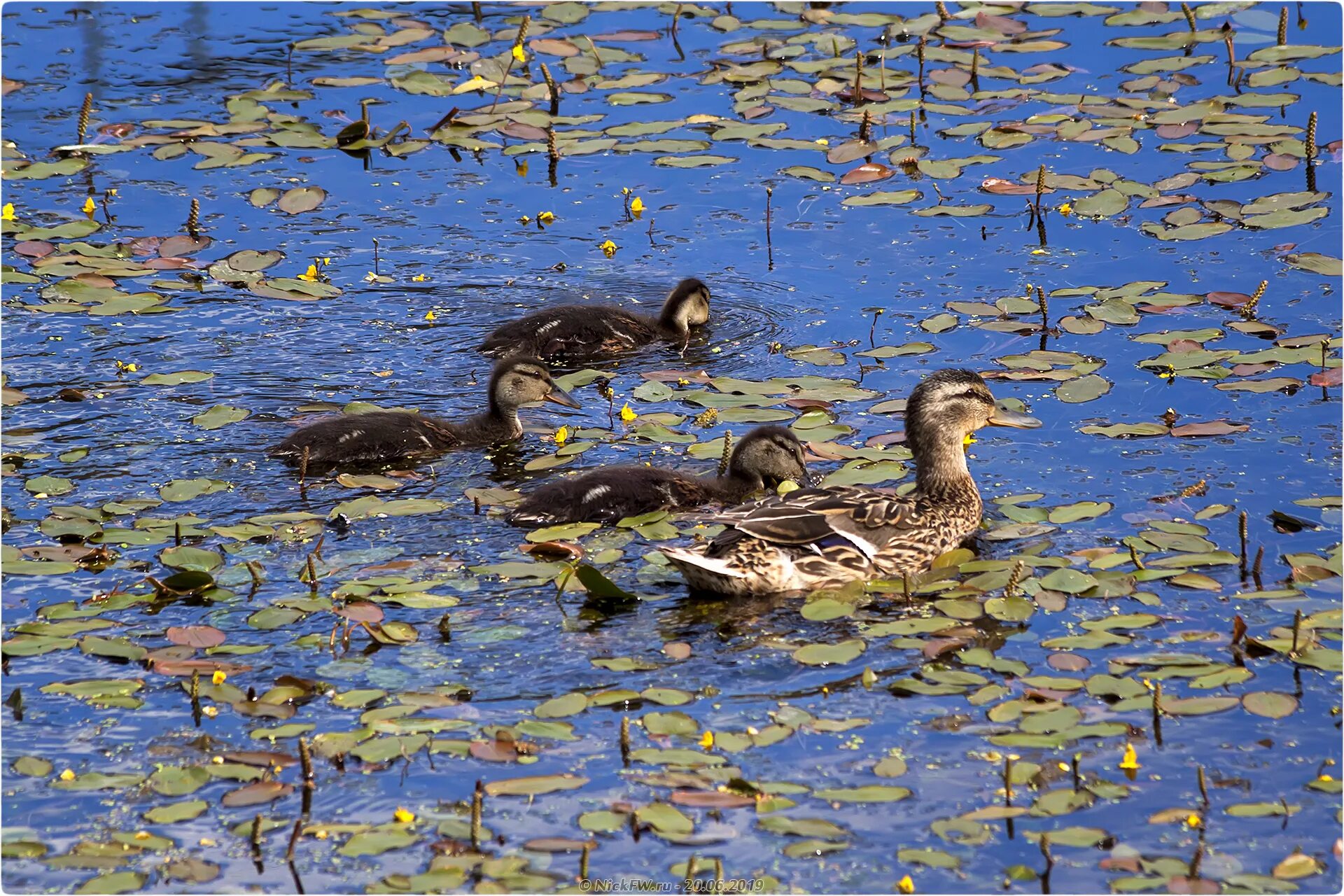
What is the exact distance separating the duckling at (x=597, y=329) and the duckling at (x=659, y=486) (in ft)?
6.14

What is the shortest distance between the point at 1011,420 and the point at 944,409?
496mm

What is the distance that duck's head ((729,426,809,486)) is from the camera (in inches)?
307

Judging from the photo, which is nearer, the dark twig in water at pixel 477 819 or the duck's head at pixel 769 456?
the dark twig in water at pixel 477 819

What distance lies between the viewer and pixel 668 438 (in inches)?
331

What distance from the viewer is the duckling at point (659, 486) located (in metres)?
7.49

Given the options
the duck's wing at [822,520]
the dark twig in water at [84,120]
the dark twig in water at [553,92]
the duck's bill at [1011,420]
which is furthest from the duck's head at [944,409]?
the dark twig in water at [84,120]

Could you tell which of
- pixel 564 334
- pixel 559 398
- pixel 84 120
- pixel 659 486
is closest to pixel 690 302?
pixel 564 334

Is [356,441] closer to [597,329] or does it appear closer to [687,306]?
[597,329]

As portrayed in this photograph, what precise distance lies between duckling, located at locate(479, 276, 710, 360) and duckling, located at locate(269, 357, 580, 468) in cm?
57

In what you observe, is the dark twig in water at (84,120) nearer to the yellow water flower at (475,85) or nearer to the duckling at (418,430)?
the yellow water flower at (475,85)

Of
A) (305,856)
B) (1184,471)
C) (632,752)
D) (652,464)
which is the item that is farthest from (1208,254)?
(305,856)

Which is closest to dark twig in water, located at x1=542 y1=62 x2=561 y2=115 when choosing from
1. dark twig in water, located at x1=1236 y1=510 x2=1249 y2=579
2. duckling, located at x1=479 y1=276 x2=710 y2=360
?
duckling, located at x1=479 y1=276 x2=710 y2=360

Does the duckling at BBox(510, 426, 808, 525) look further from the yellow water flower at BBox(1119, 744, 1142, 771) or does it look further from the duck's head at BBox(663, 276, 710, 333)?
the yellow water flower at BBox(1119, 744, 1142, 771)

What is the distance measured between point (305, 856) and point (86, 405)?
4.46 m
